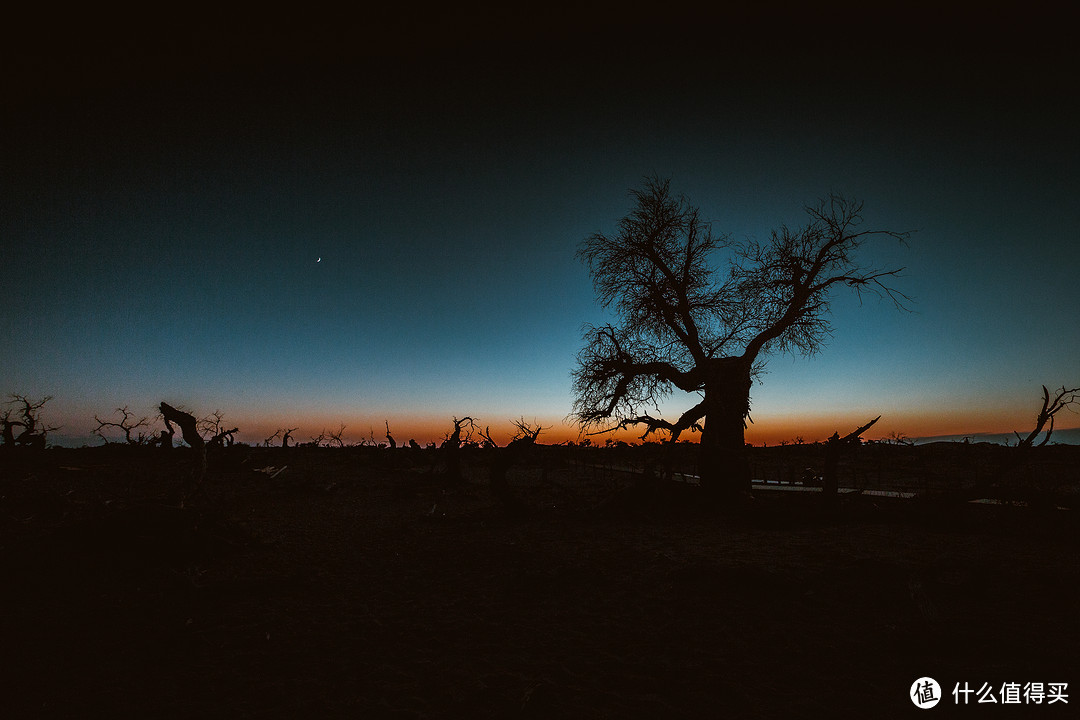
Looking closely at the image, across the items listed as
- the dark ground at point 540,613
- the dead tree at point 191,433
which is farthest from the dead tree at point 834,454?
the dead tree at point 191,433

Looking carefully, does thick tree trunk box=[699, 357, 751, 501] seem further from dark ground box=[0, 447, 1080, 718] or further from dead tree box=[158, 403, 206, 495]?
dead tree box=[158, 403, 206, 495]

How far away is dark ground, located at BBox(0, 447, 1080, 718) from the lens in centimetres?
456

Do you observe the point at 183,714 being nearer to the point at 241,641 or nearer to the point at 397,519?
the point at 241,641

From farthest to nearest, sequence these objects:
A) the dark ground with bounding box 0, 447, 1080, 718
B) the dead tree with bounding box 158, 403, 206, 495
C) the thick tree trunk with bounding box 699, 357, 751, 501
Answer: the thick tree trunk with bounding box 699, 357, 751, 501, the dead tree with bounding box 158, 403, 206, 495, the dark ground with bounding box 0, 447, 1080, 718

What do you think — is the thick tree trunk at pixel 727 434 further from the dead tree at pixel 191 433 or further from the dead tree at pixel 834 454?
the dead tree at pixel 191 433

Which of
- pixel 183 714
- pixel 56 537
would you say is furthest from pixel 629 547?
pixel 56 537

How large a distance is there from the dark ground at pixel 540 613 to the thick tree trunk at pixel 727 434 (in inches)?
51.3

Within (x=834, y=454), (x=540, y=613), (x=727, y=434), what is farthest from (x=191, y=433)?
(x=834, y=454)

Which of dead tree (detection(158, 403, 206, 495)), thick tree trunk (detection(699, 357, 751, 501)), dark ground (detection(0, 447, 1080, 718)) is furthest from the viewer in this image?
thick tree trunk (detection(699, 357, 751, 501))

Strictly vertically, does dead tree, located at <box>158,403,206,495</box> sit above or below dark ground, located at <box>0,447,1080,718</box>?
above

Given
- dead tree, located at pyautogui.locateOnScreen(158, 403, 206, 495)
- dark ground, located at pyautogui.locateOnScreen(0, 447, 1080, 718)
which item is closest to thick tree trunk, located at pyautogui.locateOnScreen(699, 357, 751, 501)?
dark ground, located at pyautogui.locateOnScreen(0, 447, 1080, 718)

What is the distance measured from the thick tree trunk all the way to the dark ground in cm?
130

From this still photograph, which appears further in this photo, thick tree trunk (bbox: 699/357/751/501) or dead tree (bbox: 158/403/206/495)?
thick tree trunk (bbox: 699/357/751/501)

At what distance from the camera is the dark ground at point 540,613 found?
15.0 ft
